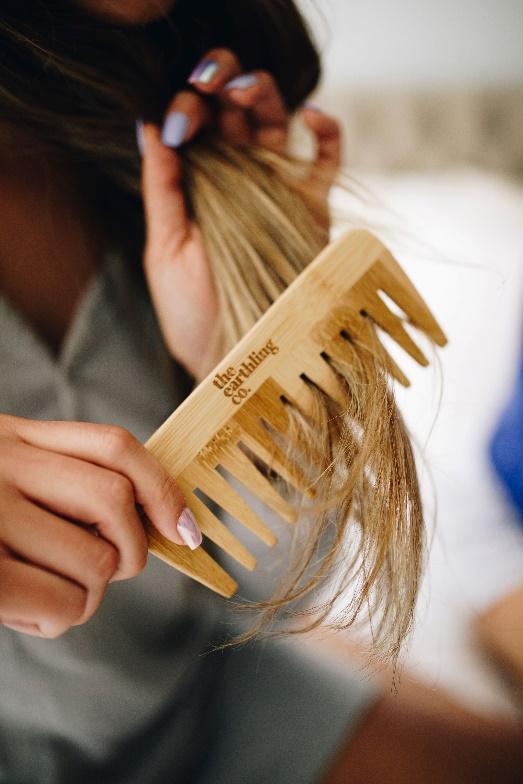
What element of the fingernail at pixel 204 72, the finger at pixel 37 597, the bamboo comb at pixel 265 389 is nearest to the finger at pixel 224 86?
the fingernail at pixel 204 72

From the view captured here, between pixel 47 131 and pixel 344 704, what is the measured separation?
675mm

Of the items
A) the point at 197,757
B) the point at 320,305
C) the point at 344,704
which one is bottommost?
the point at 197,757

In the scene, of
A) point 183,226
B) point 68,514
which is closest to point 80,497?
point 68,514

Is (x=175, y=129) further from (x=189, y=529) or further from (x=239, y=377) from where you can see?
(x=189, y=529)

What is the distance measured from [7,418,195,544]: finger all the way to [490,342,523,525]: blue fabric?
37 centimetres

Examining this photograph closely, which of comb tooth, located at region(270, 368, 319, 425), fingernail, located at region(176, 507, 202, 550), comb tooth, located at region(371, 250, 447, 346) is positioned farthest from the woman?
comb tooth, located at region(371, 250, 447, 346)

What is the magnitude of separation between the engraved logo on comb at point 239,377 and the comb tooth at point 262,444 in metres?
0.01

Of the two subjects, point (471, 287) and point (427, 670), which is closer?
point (427, 670)

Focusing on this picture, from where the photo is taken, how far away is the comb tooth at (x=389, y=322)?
0.51m

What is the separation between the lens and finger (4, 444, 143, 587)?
1.29 feet

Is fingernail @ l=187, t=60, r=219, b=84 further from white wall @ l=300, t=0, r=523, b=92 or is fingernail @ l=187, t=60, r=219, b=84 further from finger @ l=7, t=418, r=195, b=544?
finger @ l=7, t=418, r=195, b=544

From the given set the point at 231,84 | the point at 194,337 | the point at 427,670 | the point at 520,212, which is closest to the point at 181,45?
the point at 231,84

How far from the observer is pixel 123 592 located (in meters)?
0.57

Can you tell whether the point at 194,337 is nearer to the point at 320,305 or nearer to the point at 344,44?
the point at 320,305
